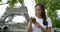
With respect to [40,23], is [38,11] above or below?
above

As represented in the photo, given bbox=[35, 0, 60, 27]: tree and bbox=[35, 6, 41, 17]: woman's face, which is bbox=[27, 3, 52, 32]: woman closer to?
bbox=[35, 6, 41, 17]: woman's face

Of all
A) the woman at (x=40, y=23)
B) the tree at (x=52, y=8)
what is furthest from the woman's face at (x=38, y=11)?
the tree at (x=52, y=8)

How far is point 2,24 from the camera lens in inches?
372

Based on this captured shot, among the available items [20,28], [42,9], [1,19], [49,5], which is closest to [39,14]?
[42,9]

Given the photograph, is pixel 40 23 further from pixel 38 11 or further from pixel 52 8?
pixel 52 8

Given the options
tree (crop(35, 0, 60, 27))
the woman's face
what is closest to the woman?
the woman's face

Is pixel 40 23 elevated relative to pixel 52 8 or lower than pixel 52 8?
lower

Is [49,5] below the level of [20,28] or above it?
above

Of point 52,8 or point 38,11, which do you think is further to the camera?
point 52,8

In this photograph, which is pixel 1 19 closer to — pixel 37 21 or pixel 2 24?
pixel 2 24

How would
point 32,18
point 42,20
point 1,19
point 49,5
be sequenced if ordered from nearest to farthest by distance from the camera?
point 32,18
point 42,20
point 49,5
point 1,19

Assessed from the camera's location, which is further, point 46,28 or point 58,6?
point 58,6

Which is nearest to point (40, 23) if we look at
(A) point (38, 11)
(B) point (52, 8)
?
(A) point (38, 11)

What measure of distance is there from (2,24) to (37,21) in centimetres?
796
